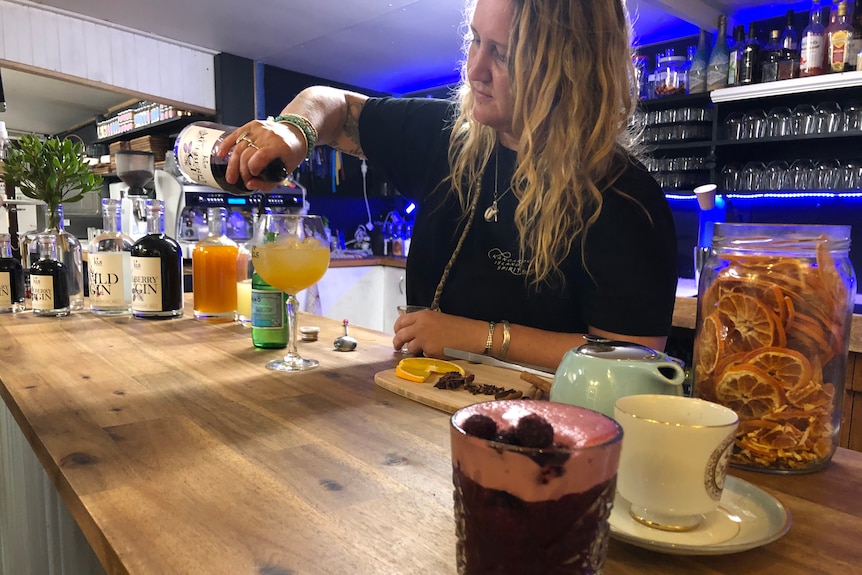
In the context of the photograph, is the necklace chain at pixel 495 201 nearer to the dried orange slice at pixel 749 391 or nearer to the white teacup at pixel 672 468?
the dried orange slice at pixel 749 391

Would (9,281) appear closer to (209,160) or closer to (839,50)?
(209,160)

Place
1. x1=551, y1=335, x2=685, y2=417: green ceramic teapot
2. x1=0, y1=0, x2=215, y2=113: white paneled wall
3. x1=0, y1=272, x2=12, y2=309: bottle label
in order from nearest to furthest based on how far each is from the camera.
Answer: x1=551, y1=335, x2=685, y2=417: green ceramic teapot → x1=0, y1=272, x2=12, y2=309: bottle label → x1=0, y1=0, x2=215, y2=113: white paneled wall

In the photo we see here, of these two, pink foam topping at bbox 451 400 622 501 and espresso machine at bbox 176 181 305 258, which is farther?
espresso machine at bbox 176 181 305 258

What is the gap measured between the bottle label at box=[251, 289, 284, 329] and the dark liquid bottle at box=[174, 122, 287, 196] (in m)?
0.21

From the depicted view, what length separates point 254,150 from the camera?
114cm

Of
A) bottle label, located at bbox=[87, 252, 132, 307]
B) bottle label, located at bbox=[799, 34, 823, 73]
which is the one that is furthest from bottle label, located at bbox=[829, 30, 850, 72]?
bottle label, located at bbox=[87, 252, 132, 307]

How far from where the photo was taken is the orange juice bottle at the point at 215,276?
4.74 feet

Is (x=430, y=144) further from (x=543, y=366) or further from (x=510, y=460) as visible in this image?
(x=510, y=460)

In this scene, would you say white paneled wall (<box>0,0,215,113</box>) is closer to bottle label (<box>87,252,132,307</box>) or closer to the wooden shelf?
the wooden shelf

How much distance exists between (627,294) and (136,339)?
3.14 feet

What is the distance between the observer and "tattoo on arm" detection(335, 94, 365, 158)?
1.65 m

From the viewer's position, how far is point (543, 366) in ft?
3.67

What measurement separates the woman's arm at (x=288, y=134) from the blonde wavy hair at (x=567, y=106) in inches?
17.9

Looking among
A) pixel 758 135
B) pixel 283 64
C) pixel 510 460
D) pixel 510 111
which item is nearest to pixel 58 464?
pixel 510 460
